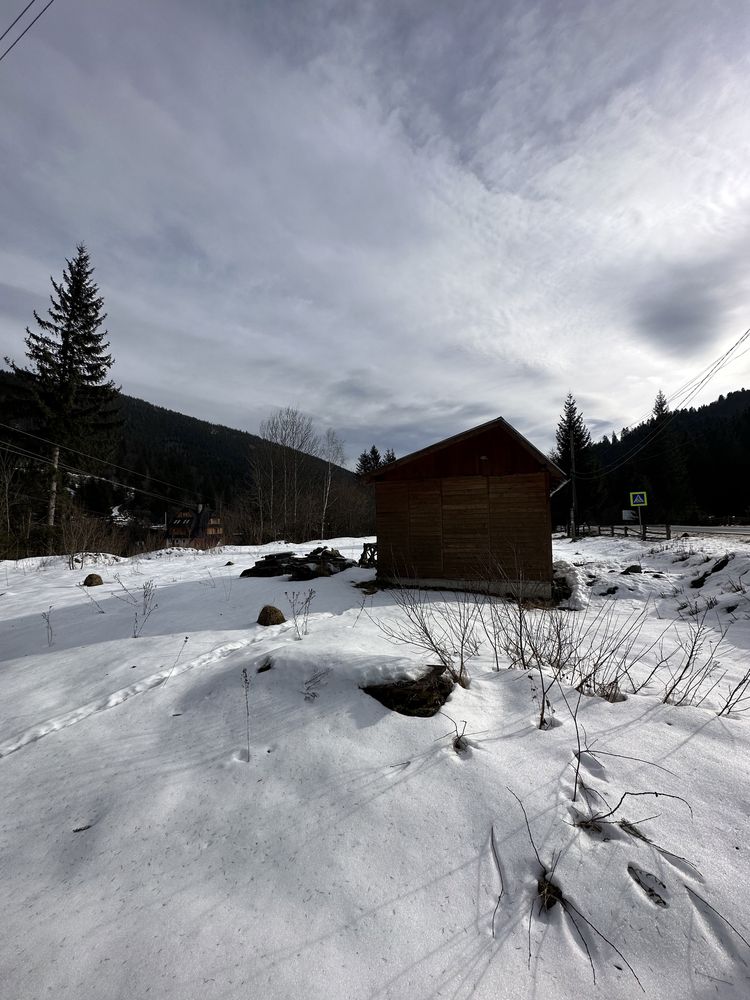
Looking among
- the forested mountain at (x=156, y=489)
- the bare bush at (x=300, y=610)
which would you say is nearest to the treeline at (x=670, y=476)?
the forested mountain at (x=156, y=489)

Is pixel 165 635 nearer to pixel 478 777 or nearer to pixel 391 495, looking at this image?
pixel 478 777

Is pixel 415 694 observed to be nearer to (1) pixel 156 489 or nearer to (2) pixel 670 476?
(2) pixel 670 476

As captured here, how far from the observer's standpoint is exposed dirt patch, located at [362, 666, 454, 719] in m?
3.19

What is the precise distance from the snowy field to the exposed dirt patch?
0.32ft

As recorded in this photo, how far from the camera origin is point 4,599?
30.7 feet

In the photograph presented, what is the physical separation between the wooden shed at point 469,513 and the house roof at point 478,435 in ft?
0.08

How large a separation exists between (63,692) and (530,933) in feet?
14.9

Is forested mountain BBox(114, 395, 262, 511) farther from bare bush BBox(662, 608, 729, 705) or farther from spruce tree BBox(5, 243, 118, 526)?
bare bush BBox(662, 608, 729, 705)

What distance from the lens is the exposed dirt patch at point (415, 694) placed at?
319 cm

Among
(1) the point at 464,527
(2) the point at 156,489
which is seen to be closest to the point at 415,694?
(1) the point at 464,527

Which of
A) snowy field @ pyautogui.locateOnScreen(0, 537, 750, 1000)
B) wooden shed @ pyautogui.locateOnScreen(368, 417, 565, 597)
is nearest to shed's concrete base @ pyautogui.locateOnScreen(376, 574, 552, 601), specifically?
wooden shed @ pyautogui.locateOnScreen(368, 417, 565, 597)

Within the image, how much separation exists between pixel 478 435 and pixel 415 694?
27.4ft

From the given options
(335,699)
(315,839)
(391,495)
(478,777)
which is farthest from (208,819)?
(391,495)

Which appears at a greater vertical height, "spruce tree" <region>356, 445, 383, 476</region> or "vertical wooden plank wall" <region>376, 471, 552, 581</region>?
"spruce tree" <region>356, 445, 383, 476</region>
